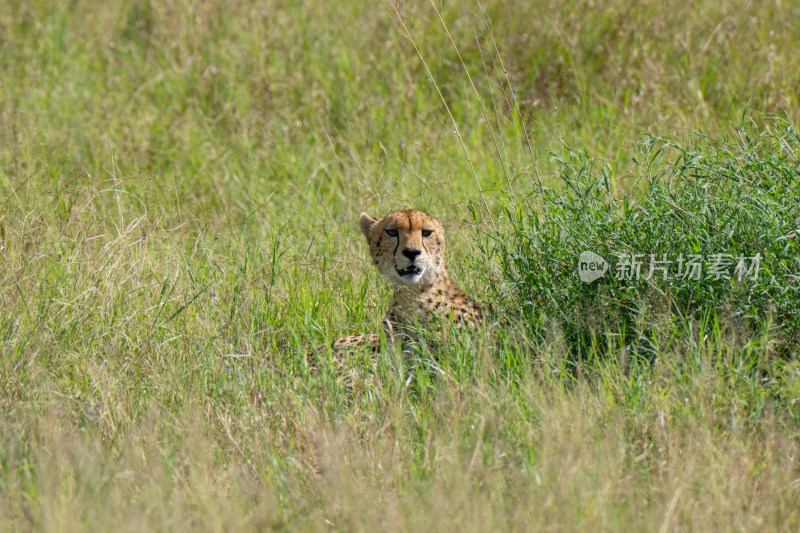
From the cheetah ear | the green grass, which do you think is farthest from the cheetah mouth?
the cheetah ear

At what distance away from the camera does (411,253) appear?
11.8 ft

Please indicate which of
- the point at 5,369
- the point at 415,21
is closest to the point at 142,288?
the point at 5,369

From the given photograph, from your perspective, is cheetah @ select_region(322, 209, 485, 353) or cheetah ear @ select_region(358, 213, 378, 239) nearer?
cheetah @ select_region(322, 209, 485, 353)

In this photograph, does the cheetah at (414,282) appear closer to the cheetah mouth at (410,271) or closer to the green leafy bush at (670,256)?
the cheetah mouth at (410,271)

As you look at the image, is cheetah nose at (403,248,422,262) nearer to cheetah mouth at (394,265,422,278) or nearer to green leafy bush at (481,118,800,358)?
cheetah mouth at (394,265,422,278)

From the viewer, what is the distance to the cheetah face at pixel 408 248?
11.8 feet

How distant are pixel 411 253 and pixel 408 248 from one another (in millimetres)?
23

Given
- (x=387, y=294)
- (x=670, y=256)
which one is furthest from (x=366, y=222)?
(x=670, y=256)

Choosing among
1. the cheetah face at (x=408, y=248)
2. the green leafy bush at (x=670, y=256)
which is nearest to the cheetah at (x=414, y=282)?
the cheetah face at (x=408, y=248)

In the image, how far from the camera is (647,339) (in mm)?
3008

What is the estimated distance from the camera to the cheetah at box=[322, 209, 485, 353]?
11.8ft

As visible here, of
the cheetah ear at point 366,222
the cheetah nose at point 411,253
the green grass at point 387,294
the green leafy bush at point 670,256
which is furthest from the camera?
the cheetah ear at point 366,222

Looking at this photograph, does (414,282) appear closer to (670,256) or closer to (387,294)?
(387,294)

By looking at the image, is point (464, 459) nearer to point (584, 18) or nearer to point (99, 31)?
point (584, 18)
